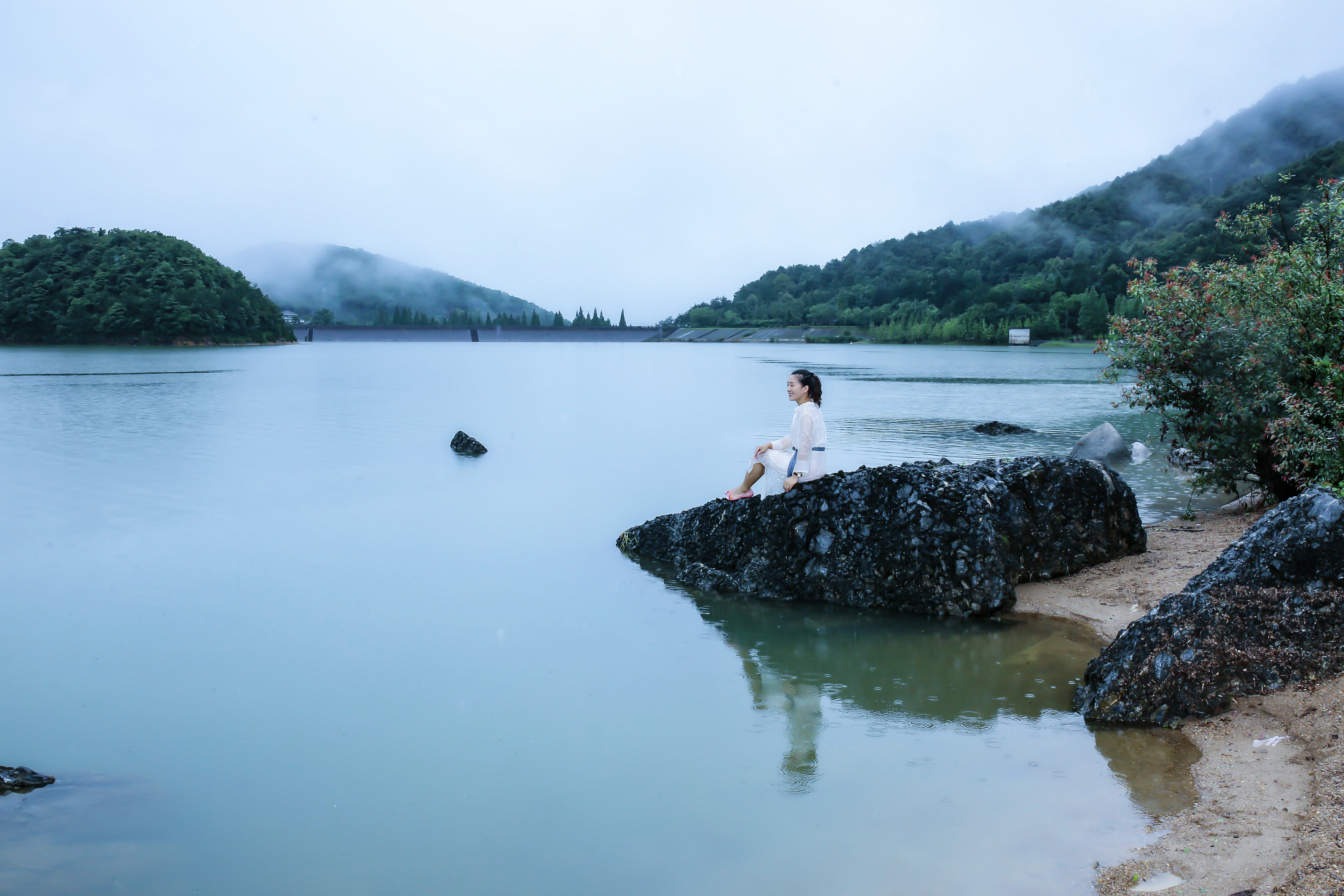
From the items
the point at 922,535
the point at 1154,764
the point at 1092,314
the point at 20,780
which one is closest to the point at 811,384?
the point at 922,535

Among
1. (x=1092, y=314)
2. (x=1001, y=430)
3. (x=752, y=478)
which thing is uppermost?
(x=1092, y=314)

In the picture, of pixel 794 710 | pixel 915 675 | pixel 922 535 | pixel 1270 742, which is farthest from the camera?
pixel 922 535

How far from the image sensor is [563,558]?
1084 centimetres

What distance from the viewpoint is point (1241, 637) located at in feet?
19.0

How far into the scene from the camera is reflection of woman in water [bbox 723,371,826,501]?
8.56m

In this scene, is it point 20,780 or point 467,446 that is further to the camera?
point 467,446

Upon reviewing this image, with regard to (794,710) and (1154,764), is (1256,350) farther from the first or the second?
(794,710)

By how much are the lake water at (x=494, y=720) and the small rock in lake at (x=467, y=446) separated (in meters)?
4.92

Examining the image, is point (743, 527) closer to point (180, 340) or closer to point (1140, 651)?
point (1140, 651)

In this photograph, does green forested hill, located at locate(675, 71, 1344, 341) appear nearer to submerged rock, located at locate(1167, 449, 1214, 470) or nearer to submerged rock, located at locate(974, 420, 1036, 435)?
submerged rock, located at locate(974, 420, 1036, 435)

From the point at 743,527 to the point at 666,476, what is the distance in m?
7.82

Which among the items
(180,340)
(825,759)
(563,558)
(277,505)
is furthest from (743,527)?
(180,340)

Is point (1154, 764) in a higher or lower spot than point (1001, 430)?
lower

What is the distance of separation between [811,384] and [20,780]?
6805 millimetres
